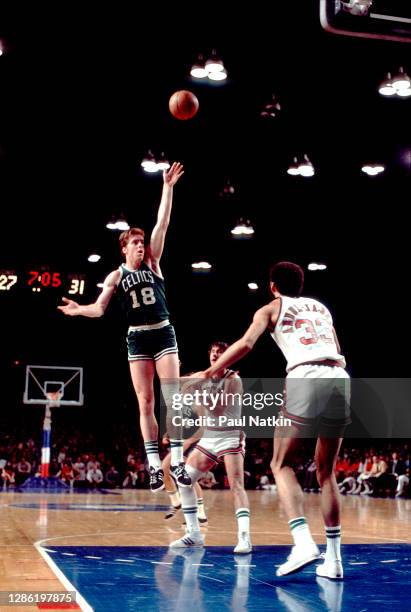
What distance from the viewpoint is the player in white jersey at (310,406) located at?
191 inches

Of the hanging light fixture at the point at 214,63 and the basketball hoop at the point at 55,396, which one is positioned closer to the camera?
the hanging light fixture at the point at 214,63

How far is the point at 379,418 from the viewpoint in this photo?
2414 centimetres

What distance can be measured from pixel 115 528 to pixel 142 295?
3.88 m

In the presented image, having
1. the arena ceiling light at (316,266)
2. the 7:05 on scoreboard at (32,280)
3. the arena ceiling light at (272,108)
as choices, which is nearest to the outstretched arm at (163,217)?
the arena ceiling light at (272,108)

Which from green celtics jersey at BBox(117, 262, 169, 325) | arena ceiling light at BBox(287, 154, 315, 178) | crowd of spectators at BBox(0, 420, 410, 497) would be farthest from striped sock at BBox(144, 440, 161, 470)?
crowd of spectators at BBox(0, 420, 410, 497)

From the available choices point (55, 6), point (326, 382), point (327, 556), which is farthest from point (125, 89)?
point (327, 556)

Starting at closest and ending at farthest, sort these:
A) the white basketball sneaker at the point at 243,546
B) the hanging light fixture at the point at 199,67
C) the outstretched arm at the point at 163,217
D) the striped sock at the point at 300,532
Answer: the striped sock at the point at 300,532, the outstretched arm at the point at 163,217, the white basketball sneaker at the point at 243,546, the hanging light fixture at the point at 199,67

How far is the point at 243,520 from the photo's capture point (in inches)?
255

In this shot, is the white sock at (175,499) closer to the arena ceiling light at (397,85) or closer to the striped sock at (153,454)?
the striped sock at (153,454)

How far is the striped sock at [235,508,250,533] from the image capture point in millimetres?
6398

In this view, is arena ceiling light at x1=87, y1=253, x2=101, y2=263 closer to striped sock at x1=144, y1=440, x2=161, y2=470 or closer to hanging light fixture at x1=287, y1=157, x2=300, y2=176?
hanging light fixture at x1=287, y1=157, x2=300, y2=176

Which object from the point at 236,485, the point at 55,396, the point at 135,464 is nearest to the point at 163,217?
the point at 236,485

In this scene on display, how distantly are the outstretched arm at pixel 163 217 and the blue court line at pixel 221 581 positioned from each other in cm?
232

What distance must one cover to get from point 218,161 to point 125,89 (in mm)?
2926
